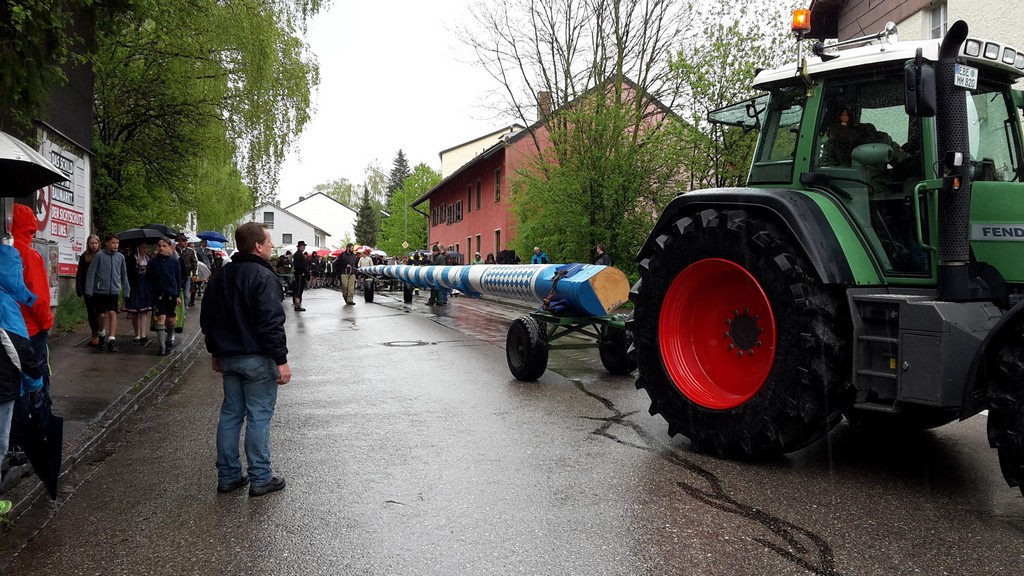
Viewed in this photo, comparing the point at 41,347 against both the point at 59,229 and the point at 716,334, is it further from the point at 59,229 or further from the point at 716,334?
the point at 59,229

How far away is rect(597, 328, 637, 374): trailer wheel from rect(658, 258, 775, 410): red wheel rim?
10.5 ft

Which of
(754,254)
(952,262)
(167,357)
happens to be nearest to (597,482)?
(754,254)

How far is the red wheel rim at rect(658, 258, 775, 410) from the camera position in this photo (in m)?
5.45

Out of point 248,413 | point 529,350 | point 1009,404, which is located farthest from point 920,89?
point 529,350

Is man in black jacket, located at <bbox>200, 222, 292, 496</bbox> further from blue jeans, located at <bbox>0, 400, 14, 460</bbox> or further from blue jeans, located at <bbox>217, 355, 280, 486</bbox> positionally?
blue jeans, located at <bbox>0, 400, 14, 460</bbox>

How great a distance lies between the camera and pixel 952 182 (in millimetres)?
4262

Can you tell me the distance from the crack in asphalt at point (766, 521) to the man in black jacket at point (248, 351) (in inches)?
99.5

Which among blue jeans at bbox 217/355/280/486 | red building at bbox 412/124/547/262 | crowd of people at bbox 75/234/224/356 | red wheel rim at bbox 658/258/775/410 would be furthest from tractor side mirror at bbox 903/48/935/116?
red building at bbox 412/124/547/262

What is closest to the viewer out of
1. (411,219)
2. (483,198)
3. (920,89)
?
(920,89)

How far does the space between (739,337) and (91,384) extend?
268 inches

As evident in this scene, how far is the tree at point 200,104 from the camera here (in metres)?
16.4

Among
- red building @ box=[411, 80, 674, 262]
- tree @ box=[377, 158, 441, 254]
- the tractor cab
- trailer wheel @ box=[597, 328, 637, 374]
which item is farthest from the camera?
tree @ box=[377, 158, 441, 254]

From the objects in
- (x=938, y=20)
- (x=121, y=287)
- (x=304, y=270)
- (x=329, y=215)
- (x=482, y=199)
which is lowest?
(x=121, y=287)

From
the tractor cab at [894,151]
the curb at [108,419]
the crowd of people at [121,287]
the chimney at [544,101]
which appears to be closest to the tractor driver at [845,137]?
the tractor cab at [894,151]
